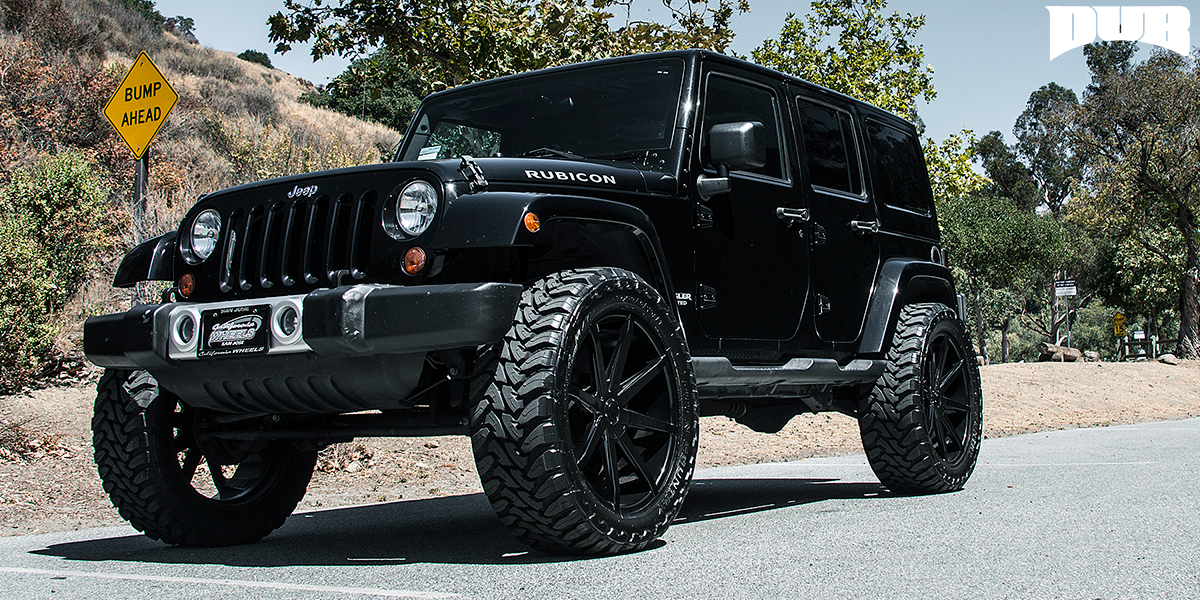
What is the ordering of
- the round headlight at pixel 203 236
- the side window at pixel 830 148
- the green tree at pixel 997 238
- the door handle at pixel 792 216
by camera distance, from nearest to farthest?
the round headlight at pixel 203 236 < the door handle at pixel 792 216 < the side window at pixel 830 148 < the green tree at pixel 997 238

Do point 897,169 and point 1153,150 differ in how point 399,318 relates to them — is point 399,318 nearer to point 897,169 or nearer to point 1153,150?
point 897,169

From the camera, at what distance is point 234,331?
4.09m

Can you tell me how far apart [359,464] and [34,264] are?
3.61m

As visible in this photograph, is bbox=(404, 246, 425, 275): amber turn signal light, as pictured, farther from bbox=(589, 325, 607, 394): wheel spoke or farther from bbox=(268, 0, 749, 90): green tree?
bbox=(268, 0, 749, 90): green tree

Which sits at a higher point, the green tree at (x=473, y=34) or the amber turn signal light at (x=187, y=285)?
the green tree at (x=473, y=34)

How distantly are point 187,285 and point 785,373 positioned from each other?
2846 millimetres

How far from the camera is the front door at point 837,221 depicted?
6.14 metres

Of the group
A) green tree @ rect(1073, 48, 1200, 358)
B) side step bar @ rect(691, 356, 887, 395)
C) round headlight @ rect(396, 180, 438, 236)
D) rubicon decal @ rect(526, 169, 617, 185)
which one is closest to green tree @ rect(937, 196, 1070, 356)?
green tree @ rect(1073, 48, 1200, 358)

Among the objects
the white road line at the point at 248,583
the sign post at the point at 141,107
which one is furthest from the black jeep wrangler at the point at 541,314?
the sign post at the point at 141,107

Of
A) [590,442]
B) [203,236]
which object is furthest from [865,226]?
[203,236]

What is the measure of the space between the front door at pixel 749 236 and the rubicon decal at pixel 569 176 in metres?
0.69

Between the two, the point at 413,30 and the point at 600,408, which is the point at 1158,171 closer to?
the point at 413,30

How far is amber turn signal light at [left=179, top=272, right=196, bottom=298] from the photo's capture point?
185 inches

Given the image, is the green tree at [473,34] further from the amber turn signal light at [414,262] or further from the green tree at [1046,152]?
the green tree at [1046,152]
